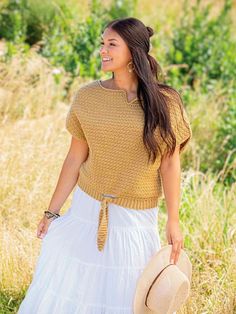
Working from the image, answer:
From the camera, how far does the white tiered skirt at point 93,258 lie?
354cm

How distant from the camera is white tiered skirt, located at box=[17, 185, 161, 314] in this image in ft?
11.6

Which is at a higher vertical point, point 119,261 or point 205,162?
point 119,261

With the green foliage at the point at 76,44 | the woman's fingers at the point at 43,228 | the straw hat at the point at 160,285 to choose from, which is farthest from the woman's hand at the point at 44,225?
the green foliage at the point at 76,44

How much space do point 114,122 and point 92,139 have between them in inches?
5.5

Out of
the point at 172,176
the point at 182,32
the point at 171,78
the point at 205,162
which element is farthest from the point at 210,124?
the point at 172,176

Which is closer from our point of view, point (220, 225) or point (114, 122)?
point (114, 122)

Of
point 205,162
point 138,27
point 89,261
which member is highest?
point 138,27

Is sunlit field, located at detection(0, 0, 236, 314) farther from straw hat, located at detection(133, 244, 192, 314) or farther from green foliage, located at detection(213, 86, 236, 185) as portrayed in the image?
straw hat, located at detection(133, 244, 192, 314)

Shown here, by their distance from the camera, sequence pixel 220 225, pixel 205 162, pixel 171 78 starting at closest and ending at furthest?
1. pixel 220 225
2. pixel 205 162
3. pixel 171 78

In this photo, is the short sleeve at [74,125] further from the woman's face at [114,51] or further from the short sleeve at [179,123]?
the short sleeve at [179,123]

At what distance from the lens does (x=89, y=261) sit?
3.57m

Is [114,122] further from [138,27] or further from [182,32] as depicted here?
[182,32]

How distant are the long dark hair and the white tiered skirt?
1.12ft

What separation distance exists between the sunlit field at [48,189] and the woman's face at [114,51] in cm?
131
